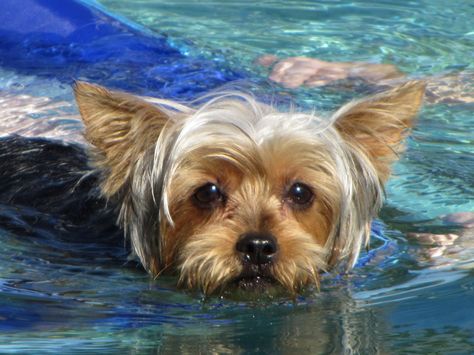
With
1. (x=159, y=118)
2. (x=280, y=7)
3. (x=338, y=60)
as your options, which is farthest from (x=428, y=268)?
(x=280, y=7)

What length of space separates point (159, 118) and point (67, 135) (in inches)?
92.3

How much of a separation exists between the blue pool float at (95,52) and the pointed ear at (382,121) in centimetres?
271

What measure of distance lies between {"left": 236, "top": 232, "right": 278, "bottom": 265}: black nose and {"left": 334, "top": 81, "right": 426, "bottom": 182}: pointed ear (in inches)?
32.3

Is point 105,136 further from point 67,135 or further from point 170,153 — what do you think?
point 67,135

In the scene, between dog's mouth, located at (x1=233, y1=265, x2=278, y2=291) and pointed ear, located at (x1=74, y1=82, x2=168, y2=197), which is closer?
dog's mouth, located at (x1=233, y1=265, x2=278, y2=291)

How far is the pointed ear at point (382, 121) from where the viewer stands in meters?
5.01

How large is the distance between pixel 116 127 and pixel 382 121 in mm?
1240

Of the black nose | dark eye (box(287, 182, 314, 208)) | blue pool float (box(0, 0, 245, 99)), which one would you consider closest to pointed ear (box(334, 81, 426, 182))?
dark eye (box(287, 182, 314, 208))

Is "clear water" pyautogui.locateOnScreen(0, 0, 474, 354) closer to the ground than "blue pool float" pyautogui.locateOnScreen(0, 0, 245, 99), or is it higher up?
higher up

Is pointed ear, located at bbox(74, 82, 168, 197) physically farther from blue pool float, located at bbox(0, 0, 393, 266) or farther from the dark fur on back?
blue pool float, located at bbox(0, 0, 393, 266)

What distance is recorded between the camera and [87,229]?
18.2 feet

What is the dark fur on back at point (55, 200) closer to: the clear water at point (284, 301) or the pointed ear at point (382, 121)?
the clear water at point (284, 301)

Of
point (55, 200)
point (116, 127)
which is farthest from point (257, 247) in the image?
point (55, 200)

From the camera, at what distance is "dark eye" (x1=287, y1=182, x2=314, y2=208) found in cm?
495
